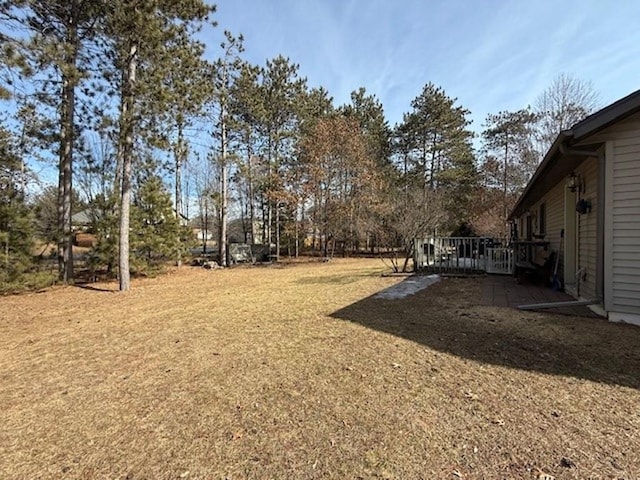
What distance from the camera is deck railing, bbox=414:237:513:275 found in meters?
10.3

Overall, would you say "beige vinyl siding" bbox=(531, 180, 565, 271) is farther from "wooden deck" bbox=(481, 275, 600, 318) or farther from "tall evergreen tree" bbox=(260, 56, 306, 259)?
"tall evergreen tree" bbox=(260, 56, 306, 259)

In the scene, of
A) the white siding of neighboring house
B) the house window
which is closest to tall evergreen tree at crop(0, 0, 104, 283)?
the white siding of neighboring house

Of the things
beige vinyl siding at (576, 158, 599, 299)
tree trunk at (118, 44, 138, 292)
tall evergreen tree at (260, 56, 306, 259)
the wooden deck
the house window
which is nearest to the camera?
the wooden deck

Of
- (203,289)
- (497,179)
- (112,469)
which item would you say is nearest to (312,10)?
(203,289)

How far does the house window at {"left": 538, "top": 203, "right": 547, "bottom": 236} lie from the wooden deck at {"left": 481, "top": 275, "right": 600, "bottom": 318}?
9.33 ft

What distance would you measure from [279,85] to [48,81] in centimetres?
1261

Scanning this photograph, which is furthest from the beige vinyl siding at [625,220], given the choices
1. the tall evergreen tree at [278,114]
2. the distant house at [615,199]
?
the tall evergreen tree at [278,114]

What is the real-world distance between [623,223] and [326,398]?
469 cm

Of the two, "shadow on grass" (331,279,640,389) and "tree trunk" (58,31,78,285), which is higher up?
"tree trunk" (58,31,78,285)

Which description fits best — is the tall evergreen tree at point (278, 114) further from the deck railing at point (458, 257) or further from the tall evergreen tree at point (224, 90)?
the deck railing at point (458, 257)

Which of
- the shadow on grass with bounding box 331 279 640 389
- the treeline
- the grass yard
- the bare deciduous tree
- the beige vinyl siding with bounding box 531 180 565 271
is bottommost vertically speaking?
the grass yard

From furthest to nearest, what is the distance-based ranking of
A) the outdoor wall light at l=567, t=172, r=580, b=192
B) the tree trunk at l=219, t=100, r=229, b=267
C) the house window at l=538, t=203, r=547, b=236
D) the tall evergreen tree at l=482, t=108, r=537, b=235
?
the tall evergreen tree at l=482, t=108, r=537, b=235, the tree trunk at l=219, t=100, r=229, b=267, the house window at l=538, t=203, r=547, b=236, the outdoor wall light at l=567, t=172, r=580, b=192

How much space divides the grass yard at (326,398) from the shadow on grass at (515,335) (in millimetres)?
26

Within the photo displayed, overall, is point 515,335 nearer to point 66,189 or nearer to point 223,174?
point 66,189
